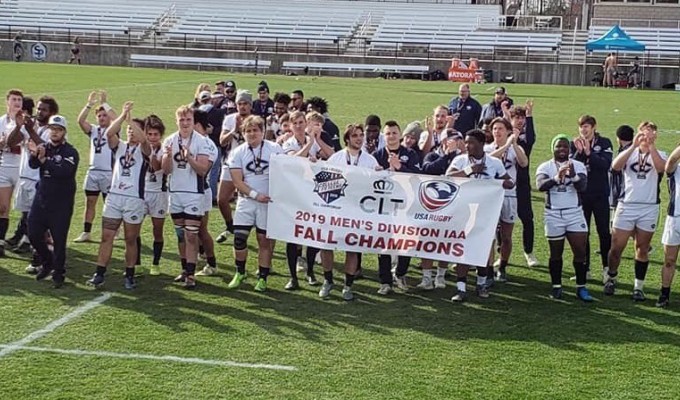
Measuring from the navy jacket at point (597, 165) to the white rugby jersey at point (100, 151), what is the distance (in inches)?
220

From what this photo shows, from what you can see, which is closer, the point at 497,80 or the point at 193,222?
the point at 193,222

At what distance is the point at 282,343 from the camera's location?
777 centimetres

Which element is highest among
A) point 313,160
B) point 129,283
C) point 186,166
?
point 313,160

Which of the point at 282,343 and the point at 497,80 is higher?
the point at 497,80

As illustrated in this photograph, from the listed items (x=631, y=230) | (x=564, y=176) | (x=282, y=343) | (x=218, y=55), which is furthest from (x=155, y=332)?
(x=218, y=55)

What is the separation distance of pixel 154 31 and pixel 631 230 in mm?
49702

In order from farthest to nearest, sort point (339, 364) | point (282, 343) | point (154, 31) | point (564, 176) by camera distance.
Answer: point (154, 31), point (564, 176), point (282, 343), point (339, 364)

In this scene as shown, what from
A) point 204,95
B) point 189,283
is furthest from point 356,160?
point 204,95

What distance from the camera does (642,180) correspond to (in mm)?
9172

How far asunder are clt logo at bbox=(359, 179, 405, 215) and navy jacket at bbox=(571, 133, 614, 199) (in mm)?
2143

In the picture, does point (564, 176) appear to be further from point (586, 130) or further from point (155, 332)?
point (155, 332)

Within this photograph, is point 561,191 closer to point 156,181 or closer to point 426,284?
point 426,284

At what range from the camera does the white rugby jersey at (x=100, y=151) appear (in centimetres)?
1076

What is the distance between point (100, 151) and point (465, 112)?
658 cm
